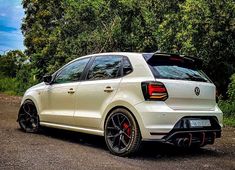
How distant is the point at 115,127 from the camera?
6668mm

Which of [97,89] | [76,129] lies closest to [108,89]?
[97,89]

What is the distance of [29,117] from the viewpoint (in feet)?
29.0

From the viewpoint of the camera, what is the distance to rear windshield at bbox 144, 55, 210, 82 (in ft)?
21.5

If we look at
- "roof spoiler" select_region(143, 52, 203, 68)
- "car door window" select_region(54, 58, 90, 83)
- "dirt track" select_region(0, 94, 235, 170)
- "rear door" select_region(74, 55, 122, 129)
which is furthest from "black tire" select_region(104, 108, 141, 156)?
"car door window" select_region(54, 58, 90, 83)

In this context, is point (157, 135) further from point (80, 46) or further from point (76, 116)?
point (80, 46)

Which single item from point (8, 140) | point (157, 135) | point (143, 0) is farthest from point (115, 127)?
point (143, 0)

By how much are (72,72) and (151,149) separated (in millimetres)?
2136

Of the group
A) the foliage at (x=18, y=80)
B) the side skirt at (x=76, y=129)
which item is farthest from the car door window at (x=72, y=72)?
the foliage at (x=18, y=80)

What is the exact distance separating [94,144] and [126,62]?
69.3 inches

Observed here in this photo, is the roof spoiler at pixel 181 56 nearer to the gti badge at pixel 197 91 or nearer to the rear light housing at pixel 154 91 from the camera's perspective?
the rear light housing at pixel 154 91

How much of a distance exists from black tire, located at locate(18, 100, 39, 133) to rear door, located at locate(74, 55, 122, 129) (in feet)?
5.15

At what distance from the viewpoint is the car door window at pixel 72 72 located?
307 inches

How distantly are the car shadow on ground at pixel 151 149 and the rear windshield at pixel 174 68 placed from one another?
1.16 m

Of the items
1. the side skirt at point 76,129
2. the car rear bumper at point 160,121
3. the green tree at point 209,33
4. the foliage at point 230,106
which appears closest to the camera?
the car rear bumper at point 160,121
